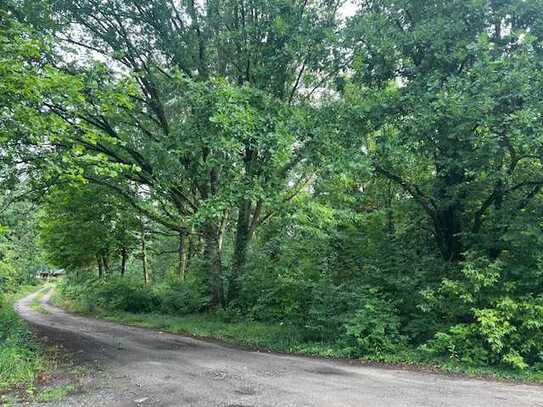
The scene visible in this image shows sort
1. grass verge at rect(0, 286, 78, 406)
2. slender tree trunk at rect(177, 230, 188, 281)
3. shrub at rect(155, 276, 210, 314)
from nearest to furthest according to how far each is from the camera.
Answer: grass verge at rect(0, 286, 78, 406)
shrub at rect(155, 276, 210, 314)
slender tree trunk at rect(177, 230, 188, 281)

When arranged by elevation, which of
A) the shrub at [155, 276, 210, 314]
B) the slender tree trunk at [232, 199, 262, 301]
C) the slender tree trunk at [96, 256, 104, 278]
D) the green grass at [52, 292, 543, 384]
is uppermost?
the slender tree trunk at [232, 199, 262, 301]

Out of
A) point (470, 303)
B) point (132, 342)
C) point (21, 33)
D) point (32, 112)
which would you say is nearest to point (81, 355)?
point (132, 342)

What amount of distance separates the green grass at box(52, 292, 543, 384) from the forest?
118 mm

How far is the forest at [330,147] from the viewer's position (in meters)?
8.41

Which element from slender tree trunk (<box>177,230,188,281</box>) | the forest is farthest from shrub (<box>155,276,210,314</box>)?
slender tree trunk (<box>177,230,188,281</box>)

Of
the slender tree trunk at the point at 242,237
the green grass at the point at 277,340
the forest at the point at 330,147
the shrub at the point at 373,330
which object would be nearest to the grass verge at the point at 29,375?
the forest at the point at 330,147

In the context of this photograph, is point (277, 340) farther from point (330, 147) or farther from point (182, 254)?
point (182, 254)

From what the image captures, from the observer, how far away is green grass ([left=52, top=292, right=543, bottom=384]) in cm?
822

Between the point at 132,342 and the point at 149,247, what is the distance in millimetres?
12757

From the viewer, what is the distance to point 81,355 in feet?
32.6

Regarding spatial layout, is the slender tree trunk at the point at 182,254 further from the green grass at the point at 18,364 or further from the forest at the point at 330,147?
the green grass at the point at 18,364

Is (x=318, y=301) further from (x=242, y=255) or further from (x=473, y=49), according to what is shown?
(x=473, y=49)

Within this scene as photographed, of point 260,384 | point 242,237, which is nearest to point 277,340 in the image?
point 260,384

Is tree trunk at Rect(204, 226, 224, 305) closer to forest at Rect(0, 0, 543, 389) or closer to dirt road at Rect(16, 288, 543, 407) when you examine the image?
forest at Rect(0, 0, 543, 389)
